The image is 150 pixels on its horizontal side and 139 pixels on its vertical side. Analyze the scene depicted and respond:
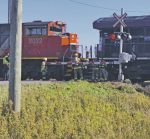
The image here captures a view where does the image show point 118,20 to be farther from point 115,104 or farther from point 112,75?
point 115,104

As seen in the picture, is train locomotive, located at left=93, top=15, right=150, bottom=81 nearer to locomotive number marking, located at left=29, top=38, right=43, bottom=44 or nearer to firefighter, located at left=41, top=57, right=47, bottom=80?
firefighter, located at left=41, top=57, right=47, bottom=80

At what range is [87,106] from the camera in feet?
36.2

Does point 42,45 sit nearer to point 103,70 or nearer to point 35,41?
point 35,41

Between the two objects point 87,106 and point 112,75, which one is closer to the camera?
point 87,106

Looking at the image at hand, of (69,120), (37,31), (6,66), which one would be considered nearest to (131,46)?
(37,31)

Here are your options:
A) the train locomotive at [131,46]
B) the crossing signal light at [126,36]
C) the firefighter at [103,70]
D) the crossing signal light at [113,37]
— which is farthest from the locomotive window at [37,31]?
the crossing signal light at [126,36]

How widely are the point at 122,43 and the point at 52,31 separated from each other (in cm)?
582

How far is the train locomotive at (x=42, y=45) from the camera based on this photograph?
31403 mm

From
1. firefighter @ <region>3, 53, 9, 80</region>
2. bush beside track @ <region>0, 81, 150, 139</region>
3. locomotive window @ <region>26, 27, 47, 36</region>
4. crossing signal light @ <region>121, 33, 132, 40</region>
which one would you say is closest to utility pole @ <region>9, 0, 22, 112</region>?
bush beside track @ <region>0, 81, 150, 139</region>

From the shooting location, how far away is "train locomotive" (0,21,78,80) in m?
31.4

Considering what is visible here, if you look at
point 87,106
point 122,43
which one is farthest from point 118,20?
point 87,106

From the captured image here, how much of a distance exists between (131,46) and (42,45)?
632 cm

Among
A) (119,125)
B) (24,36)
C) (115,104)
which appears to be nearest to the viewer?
(119,125)

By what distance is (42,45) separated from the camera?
31.7 m
